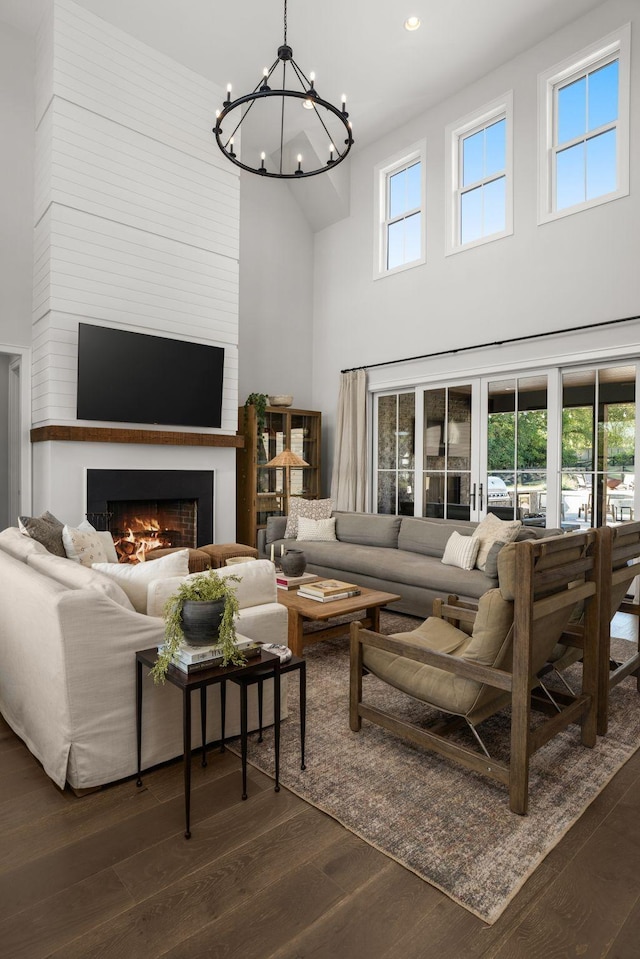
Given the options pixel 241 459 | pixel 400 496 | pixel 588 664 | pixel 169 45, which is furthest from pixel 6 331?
pixel 588 664

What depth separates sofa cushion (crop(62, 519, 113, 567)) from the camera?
11.0 ft

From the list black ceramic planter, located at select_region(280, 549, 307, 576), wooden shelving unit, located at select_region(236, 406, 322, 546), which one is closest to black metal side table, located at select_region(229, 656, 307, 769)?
black ceramic planter, located at select_region(280, 549, 307, 576)

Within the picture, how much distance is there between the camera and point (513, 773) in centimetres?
195

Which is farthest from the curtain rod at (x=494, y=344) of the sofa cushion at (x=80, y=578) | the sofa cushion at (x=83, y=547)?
the sofa cushion at (x=80, y=578)

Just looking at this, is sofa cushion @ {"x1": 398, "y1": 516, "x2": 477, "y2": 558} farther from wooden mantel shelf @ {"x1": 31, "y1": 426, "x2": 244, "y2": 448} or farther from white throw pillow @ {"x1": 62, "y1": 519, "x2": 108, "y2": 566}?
white throw pillow @ {"x1": 62, "y1": 519, "x2": 108, "y2": 566}

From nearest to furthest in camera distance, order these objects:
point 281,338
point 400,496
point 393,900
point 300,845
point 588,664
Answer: point 393,900, point 300,845, point 588,664, point 400,496, point 281,338

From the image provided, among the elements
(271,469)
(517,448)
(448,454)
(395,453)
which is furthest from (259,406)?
(517,448)

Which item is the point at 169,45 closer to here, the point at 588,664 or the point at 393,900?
the point at 588,664

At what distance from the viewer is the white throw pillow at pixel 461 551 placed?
4.36 meters

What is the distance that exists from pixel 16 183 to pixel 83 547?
3.95 m

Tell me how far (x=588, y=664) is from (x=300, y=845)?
1.46m

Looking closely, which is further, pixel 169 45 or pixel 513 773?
pixel 169 45

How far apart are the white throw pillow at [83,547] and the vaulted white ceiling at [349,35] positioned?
4630 millimetres

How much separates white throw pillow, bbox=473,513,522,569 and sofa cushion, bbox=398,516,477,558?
0.33 meters
